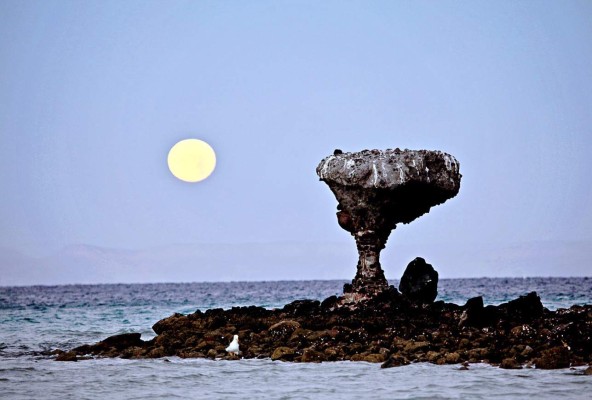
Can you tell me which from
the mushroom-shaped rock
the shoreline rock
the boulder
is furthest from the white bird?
the boulder

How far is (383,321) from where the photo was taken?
24.7m

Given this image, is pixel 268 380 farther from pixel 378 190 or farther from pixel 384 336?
pixel 378 190

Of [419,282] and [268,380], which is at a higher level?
[419,282]

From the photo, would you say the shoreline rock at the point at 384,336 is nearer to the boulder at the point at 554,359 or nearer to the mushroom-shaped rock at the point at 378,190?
the boulder at the point at 554,359

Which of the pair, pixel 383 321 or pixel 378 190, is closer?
pixel 383 321

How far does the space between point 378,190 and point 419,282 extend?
346 cm

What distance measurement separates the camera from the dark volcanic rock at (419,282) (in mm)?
28344

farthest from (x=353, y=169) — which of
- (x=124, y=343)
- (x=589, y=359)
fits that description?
(x=589, y=359)

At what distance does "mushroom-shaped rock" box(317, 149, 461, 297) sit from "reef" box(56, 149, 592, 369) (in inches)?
1.3

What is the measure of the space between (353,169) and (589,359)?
1046cm

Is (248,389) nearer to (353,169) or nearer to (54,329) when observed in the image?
(353,169)

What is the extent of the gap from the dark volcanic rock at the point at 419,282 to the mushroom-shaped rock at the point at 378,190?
850 millimetres

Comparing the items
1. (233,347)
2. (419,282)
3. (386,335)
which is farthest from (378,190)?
(233,347)

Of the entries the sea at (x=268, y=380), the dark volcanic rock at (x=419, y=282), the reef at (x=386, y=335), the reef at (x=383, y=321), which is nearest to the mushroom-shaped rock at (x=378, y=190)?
the reef at (x=383, y=321)
